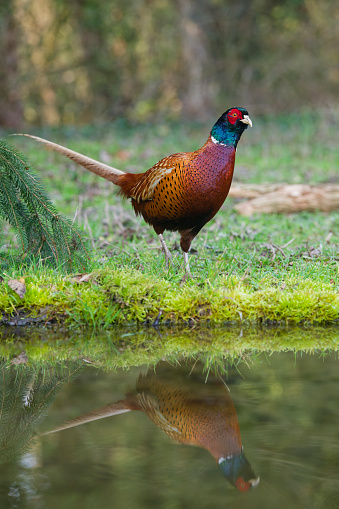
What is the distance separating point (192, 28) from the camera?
15367 mm

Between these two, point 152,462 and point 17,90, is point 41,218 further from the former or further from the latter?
point 17,90

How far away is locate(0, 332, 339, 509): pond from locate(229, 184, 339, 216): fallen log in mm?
3727

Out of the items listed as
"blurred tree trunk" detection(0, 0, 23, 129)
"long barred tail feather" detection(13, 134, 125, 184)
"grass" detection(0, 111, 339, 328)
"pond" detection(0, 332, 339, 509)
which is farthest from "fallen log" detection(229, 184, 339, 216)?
"blurred tree trunk" detection(0, 0, 23, 129)

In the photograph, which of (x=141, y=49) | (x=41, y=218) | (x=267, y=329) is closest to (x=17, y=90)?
(x=141, y=49)

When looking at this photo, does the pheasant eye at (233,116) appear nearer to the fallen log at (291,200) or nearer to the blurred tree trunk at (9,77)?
the fallen log at (291,200)

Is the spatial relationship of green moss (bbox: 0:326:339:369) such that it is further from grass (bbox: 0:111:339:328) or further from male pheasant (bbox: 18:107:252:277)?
male pheasant (bbox: 18:107:252:277)

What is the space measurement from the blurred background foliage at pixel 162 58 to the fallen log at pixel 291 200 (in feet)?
A: 25.0

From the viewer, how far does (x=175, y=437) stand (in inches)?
115

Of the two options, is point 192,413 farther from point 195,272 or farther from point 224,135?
point 224,135

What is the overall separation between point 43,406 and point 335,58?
16.3 meters

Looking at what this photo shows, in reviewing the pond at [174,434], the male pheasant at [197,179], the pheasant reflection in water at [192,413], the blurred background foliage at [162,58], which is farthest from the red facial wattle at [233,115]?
Result: the blurred background foliage at [162,58]

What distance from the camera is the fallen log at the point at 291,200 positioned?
7457mm

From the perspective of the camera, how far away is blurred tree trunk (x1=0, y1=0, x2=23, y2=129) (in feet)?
43.4

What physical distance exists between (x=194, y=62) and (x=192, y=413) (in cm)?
1351
